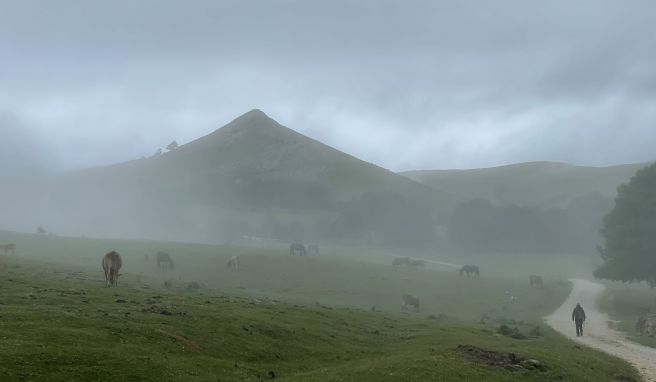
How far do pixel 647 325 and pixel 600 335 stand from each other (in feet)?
13.0

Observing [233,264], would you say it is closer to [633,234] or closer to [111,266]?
[111,266]

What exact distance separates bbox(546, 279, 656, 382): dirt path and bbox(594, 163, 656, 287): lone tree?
15.5 feet

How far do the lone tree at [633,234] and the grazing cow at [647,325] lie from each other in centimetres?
2800

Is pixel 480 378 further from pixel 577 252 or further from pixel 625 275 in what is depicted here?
pixel 577 252

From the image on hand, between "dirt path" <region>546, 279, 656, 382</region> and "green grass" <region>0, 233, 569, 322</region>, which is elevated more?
"green grass" <region>0, 233, 569, 322</region>

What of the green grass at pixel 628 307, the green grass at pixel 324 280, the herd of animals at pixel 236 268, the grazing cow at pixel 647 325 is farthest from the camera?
the green grass at pixel 324 280

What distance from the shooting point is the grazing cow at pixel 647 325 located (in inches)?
1701

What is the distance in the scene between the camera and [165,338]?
2047 cm

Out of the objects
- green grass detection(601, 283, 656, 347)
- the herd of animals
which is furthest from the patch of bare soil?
the herd of animals

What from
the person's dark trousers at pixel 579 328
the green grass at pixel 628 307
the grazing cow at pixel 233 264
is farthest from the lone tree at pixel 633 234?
the grazing cow at pixel 233 264

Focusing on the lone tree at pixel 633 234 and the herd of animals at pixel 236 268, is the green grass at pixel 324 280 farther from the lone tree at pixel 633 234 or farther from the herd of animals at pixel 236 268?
the lone tree at pixel 633 234

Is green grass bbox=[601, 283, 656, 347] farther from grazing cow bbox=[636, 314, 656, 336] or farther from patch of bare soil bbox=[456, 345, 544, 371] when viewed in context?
patch of bare soil bbox=[456, 345, 544, 371]

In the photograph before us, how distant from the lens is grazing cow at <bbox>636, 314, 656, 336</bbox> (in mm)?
43200

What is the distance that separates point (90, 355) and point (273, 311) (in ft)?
53.6
